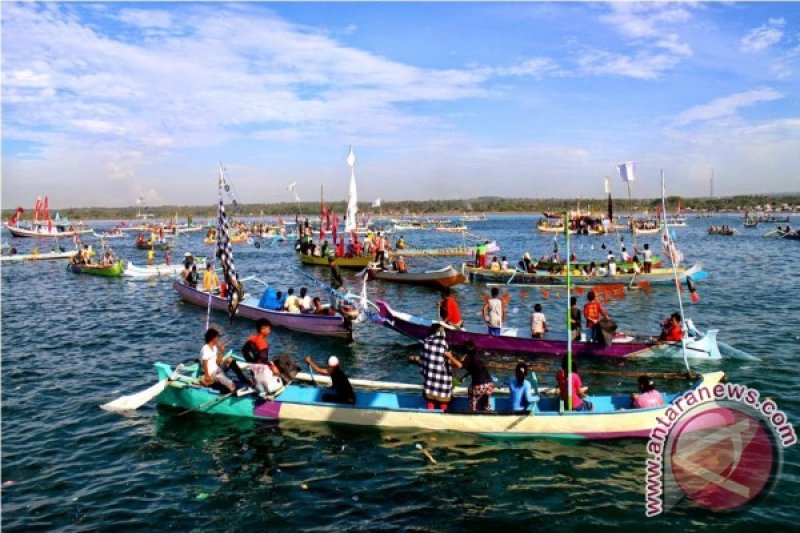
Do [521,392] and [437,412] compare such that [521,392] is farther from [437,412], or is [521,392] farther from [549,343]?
[549,343]

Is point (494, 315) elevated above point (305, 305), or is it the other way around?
point (494, 315)

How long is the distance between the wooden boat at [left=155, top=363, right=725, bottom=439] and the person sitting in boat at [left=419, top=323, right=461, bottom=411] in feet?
1.20

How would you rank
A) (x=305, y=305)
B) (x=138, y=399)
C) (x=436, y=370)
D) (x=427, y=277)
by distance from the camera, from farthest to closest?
(x=427, y=277) < (x=305, y=305) < (x=138, y=399) < (x=436, y=370)

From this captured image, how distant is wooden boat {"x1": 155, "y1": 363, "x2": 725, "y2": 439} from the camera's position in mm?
13234

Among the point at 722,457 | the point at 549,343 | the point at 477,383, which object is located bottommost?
the point at 722,457

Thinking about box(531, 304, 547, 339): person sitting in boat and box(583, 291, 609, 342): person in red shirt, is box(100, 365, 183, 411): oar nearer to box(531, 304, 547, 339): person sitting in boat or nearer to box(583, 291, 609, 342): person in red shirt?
box(531, 304, 547, 339): person sitting in boat

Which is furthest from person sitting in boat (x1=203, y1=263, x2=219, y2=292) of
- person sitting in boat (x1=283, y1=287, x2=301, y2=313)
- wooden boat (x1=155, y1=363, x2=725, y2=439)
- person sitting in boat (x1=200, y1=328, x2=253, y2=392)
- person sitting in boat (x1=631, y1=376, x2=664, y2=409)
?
person sitting in boat (x1=631, y1=376, x2=664, y2=409)

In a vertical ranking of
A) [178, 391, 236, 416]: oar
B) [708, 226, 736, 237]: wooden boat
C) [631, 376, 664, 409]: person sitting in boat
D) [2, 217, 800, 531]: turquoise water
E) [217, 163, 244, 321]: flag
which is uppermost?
[217, 163, 244, 321]: flag

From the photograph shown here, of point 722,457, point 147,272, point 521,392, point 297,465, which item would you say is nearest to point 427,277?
point 147,272

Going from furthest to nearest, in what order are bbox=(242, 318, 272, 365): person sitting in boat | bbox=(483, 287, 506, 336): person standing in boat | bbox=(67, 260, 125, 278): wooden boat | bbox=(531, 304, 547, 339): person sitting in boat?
bbox=(67, 260, 125, 278): wooden boat < bbox=(483, 287, 506, 336): person standing in boat < bbox=(531, 304, 547, 339): person sitting in boat < bbox=(242, 318, 272, 365): person sitting in boat

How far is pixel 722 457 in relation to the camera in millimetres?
12305

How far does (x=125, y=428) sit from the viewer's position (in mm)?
14938

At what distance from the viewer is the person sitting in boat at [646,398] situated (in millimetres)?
13320

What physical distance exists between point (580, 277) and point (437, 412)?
82.0 feet
